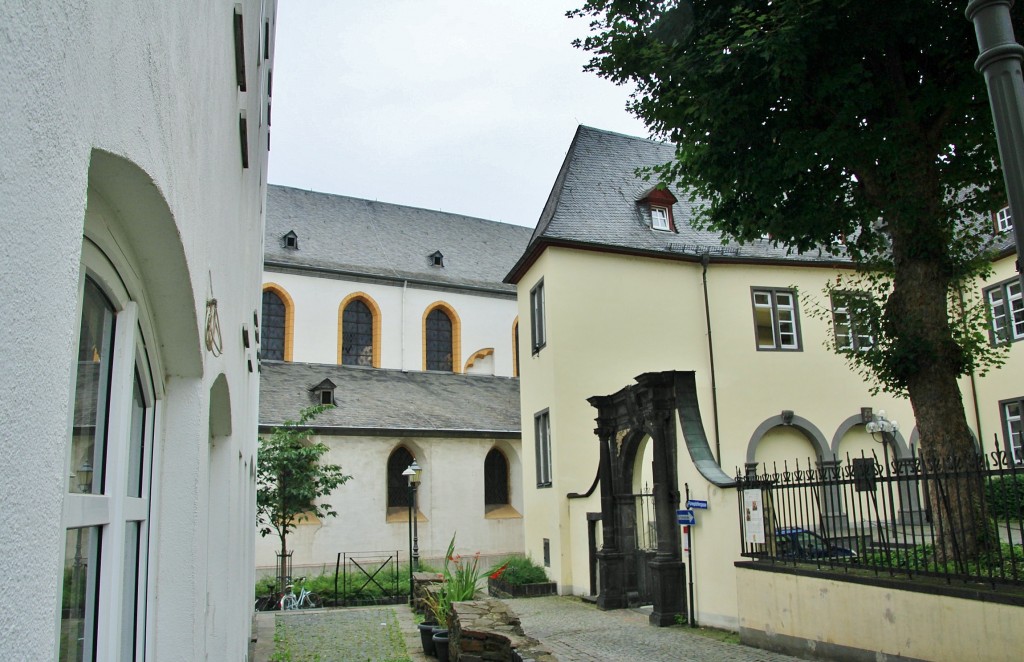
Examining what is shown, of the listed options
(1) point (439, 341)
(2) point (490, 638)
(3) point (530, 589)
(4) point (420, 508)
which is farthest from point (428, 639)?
(1) point (439, 341)

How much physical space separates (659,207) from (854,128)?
12.1m

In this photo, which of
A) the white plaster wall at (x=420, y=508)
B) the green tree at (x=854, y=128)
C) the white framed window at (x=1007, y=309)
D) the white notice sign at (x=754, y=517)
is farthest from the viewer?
the white plaster wall at (x=420, y=508)

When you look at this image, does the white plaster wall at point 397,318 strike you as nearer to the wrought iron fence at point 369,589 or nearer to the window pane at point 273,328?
the window pane at point 273,328

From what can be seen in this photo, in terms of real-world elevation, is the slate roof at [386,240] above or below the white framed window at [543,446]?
above

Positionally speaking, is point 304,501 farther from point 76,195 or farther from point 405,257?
point 76,195

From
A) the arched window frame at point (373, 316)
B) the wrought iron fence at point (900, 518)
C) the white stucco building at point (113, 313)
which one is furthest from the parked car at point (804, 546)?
the arched window frame at point (373, 316)

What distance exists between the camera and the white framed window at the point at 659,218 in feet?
73.9

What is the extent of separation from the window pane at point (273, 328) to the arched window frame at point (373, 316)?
209cm

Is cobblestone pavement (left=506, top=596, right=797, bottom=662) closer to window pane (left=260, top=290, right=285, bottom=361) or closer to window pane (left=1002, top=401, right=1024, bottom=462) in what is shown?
window pane (left=1002, top=401, right=1024, bottom=462)

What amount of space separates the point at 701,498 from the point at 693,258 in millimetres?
9987

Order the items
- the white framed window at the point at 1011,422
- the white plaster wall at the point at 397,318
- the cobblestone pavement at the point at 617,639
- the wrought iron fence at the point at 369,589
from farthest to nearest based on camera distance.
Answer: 1. the white plaster wall at the point at 397,318
2. the white framed window at the point at 1011,422
3. the wrought iron fence at the point at 369,589
4. the cobblestone pavement at the point at 617,639

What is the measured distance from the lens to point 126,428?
224 centimetres

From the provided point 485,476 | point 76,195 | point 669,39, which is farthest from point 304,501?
point 76,195

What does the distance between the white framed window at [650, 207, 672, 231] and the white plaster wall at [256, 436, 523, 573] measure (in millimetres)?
9855
